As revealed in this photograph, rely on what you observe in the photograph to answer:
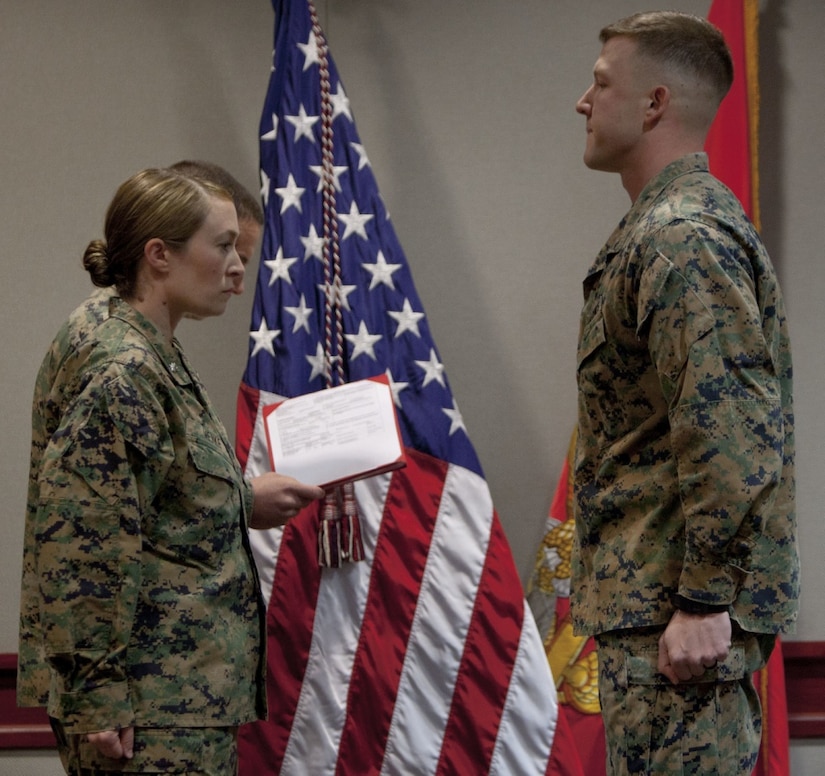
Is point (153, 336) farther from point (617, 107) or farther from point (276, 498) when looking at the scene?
point (617, 107)

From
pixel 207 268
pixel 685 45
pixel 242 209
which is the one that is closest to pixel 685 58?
pixel 685 45

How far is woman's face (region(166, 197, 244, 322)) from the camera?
1587 millimetres

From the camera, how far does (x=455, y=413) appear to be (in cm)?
237

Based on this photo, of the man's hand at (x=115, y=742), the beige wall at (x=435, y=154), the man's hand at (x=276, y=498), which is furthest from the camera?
the beige wall at (x=435, y=154)

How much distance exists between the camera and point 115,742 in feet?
4.42

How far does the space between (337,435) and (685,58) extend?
2.98 ft

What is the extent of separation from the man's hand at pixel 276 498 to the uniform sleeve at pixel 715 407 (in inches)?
31.3

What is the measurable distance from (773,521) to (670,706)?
273 mm

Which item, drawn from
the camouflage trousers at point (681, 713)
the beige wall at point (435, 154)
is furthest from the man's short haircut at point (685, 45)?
the beige wall at point (435, 154)

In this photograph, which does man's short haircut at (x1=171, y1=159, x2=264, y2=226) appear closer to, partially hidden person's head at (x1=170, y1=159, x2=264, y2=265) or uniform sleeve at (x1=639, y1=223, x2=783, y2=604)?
partially hidden person's head at (x1=170, y1=159, x2=264, y2=265)

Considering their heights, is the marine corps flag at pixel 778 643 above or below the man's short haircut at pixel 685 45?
below

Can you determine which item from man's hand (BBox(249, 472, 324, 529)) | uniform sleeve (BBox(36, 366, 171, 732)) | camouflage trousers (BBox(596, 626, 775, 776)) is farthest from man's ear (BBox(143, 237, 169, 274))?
camouflage trousers (BBox(596, 626, 775, 776))

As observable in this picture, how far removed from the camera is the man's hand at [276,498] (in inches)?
71.6

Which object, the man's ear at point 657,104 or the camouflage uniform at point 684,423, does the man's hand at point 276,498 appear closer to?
the camouflage uniform at point 684,423
